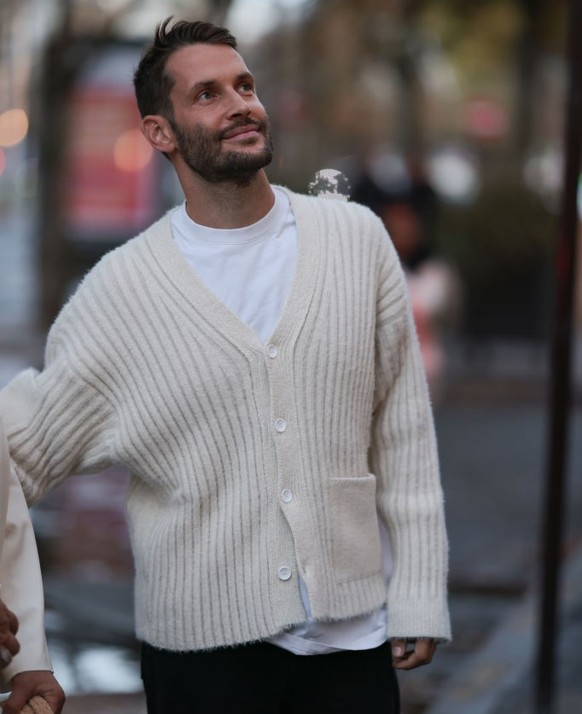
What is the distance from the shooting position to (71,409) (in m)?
3.15

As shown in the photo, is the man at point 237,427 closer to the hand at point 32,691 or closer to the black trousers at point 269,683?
the black trousers at point 269,683

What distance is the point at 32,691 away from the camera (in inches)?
116

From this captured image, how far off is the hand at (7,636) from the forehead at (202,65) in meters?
1.07

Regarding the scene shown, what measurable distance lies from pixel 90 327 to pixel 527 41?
2099 cm

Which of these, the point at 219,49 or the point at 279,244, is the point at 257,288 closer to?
the point at 279,244

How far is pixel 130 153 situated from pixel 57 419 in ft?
62.3

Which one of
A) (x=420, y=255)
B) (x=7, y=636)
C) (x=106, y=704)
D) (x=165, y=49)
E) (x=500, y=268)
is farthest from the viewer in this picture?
(x=500, y=268)

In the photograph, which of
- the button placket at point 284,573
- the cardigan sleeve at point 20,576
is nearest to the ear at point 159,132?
the cardigan sleeve at point 20,576

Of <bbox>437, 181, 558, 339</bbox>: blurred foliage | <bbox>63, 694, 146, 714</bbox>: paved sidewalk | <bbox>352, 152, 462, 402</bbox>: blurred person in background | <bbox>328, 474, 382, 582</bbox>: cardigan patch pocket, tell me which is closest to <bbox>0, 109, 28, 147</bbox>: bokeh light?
<bbox>352, 152, 462, 402</bbox>: blurred person in background

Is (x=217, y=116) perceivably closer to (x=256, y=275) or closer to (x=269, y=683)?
(x=256, y=275)

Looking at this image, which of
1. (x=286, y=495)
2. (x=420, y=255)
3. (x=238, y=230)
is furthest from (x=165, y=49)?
(x=420, y=255)

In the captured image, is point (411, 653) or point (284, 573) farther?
point (411, 653)

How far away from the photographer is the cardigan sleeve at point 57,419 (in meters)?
3.15

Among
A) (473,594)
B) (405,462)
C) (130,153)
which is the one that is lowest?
(130,153)
